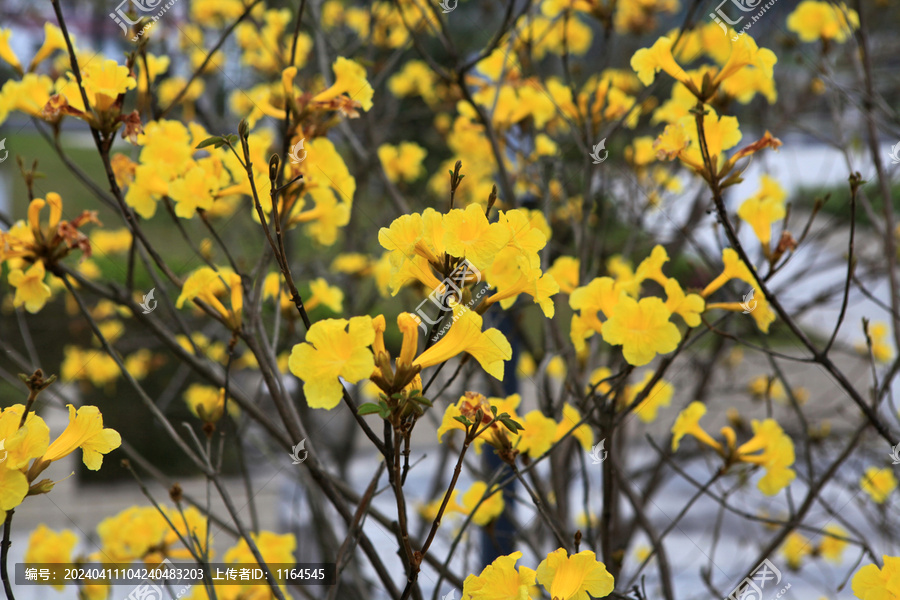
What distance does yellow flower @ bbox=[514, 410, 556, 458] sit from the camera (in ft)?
4.86

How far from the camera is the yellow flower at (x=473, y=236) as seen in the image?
100cm

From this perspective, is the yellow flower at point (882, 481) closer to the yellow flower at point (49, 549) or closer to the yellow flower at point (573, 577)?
the yellow flower at point (573, 577)

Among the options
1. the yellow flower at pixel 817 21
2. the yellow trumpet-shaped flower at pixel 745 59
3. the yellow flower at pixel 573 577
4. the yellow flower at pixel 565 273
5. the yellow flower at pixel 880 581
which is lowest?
the yellow flower at pixel 880 581

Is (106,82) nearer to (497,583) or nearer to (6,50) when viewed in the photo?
(6,50)

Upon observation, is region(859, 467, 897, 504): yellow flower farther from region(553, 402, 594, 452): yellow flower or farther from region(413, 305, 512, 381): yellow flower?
region(413, 305, 512, 381): yellow flower

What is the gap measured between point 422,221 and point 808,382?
872 cm

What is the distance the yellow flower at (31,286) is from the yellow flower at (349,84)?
0.67m

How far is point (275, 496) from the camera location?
576 cm

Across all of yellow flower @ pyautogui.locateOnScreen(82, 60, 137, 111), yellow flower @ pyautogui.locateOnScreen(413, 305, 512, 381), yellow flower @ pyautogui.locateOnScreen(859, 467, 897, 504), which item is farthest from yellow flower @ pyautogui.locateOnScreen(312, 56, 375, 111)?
yellow flower @ pyautogui.locateOnScreen(859, 467, 897, 504)

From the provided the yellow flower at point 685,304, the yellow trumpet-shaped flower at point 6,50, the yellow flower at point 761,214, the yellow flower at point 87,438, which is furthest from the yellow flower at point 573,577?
the yellow trumpet-shaped flower at point 6,50

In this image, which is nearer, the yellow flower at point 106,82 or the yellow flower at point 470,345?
the yellow flower at point 470,345

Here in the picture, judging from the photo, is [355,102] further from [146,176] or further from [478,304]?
[478,304]

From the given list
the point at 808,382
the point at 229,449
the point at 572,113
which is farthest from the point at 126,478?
the point at 808,382

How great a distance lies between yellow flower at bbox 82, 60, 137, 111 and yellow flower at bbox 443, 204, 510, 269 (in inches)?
33.2
